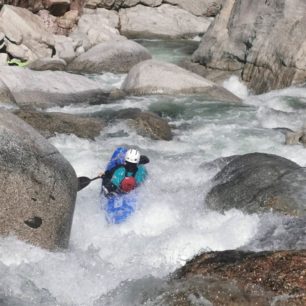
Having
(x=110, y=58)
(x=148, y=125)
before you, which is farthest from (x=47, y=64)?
(x=148, y=125)

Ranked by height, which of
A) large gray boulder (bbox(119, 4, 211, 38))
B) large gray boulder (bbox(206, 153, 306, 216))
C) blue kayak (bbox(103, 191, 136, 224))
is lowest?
large gray boulder (bbox(119, 4, 211, 38))

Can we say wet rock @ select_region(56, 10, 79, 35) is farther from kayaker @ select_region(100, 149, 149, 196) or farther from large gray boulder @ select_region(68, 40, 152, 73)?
kayaker @ select_region(100, 149, 149, 196)

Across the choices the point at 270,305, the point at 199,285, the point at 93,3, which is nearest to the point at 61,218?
the point at 199,285

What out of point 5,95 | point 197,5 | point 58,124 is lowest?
point 197,5

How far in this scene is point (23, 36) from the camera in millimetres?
15781

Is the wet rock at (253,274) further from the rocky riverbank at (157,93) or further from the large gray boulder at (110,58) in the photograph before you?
the large gray boulder at (110,58)

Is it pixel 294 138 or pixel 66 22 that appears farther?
pixel 66 22

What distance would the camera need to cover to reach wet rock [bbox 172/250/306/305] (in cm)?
300

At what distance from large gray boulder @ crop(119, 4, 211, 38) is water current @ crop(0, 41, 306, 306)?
10.7m

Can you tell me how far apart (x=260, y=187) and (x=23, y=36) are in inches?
462

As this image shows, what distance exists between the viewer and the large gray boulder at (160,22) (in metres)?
22.7

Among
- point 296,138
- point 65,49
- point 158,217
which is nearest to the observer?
point 158,217

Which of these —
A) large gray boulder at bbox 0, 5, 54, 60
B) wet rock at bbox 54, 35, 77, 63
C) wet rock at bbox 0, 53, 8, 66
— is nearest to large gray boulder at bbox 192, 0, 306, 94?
wet rock at bbox 54, 35, 77, 63

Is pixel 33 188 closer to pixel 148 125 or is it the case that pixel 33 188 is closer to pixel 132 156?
pixel 132 156
